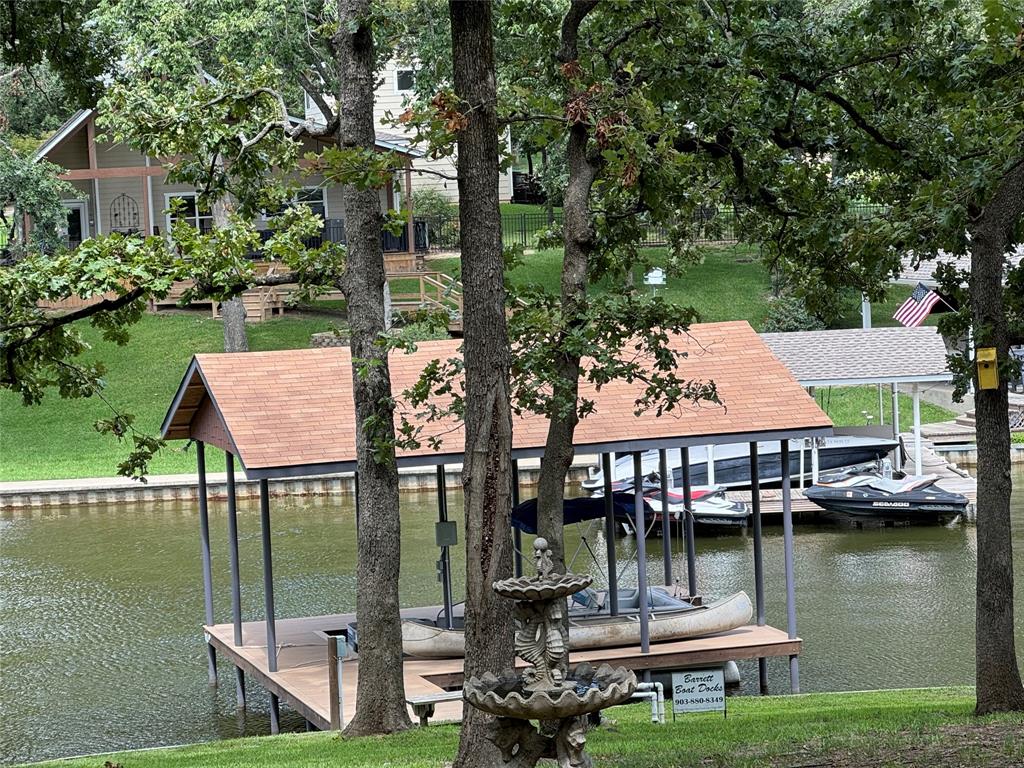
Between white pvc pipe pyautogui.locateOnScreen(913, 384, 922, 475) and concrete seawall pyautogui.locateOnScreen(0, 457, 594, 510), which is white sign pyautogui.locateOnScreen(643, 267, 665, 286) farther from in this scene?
white pvc pipe pyautogui.locateOnScreen(913, 384, 922, 475)

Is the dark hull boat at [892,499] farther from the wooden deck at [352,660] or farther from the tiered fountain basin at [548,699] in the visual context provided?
the tiered fountain basin at [548,699]

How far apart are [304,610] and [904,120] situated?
40.8 feet

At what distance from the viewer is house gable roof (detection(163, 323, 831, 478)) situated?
16281mm


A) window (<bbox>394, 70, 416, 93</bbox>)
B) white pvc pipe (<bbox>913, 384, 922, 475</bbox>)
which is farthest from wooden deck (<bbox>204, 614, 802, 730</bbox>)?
window (<bbox>394, 70, 416, 93</bbox>)

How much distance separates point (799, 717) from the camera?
1278 centimetres

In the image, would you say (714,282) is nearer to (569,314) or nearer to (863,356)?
(863,356)

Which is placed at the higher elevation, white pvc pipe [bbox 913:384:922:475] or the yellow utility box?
the yellow utility box

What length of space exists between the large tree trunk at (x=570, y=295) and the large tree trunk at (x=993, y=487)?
3.38 m

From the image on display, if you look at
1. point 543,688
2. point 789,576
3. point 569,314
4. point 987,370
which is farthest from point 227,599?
point 543,688

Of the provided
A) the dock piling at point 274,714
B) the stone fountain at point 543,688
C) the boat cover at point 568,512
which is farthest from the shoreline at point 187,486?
the stone fountain at point 543,688

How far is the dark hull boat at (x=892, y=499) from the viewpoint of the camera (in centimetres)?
2878

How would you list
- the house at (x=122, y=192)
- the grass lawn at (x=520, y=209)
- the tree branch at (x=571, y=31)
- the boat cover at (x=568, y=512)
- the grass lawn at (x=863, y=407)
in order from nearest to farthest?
the tree branch at (x=571, y=31) < the boat cover at (x=568, y=512) < the grass lawn at (x=863, y=407) < the house at (x=122, y=192) < the grass lawn at (x=520, y=209)

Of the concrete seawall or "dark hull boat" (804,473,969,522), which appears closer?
"dark hull boat" (804,473,969,522)

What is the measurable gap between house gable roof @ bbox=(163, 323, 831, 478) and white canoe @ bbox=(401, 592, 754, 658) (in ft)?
6.87
